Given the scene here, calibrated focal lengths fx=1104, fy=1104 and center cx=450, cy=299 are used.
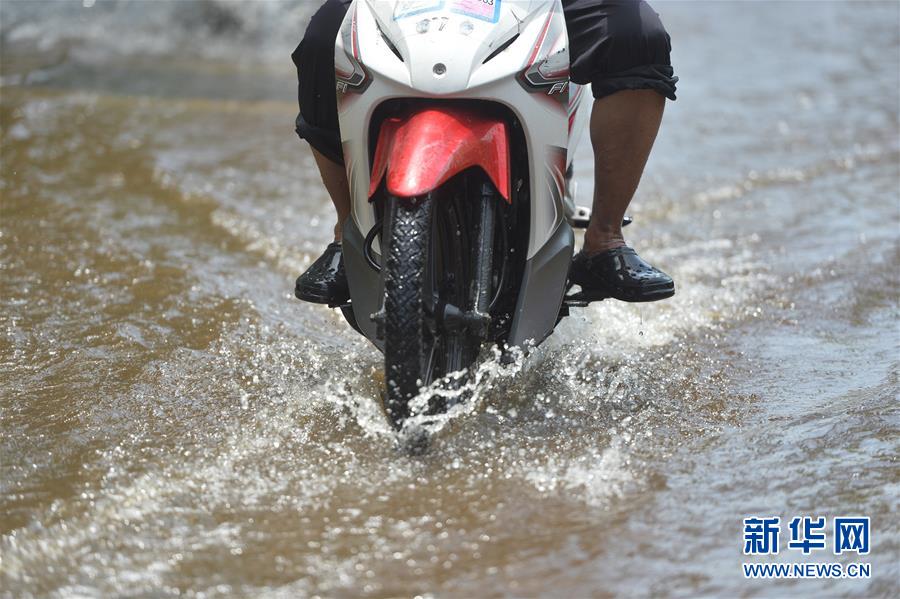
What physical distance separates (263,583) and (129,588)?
0.26m

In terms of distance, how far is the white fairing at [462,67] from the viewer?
2607mm

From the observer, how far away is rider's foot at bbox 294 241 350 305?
3191 millimetres

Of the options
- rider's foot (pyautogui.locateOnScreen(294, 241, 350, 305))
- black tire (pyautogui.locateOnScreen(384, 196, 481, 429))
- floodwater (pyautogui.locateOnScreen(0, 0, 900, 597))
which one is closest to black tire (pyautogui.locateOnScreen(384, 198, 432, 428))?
black tire (pyautogui.locateOnScreen(384, 196, 481, 429))

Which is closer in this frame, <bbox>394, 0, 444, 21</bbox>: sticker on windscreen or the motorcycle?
the motorcycle

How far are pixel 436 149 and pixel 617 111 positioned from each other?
2.54 feet

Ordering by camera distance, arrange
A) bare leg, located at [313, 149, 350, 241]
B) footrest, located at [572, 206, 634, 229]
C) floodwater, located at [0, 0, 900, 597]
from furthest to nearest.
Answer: footrest, located at [572, 206, 634, 229] < bare leg, located at [313, 149, 350, 241] < floodwater, located at [0, 0, 900, 597]

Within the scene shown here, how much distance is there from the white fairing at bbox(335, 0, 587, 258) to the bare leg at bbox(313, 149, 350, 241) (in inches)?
16.3

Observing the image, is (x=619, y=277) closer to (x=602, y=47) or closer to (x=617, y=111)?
(x=617, y=111)

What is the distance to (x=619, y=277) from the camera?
3221 mm

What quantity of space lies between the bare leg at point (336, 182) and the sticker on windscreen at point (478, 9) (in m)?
0.73

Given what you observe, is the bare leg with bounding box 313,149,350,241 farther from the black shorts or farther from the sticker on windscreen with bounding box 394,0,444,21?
the sticker on windscreen with bounding box 394,0,444,21

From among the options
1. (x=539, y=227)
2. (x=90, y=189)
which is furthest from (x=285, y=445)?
(x=90, y=189)

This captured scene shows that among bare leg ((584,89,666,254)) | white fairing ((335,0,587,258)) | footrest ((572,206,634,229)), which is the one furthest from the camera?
footrest ((572,206,634,229))

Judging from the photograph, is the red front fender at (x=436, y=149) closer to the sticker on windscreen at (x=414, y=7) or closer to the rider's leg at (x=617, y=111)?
the sticker on windscreen at (x=414, y=7)
